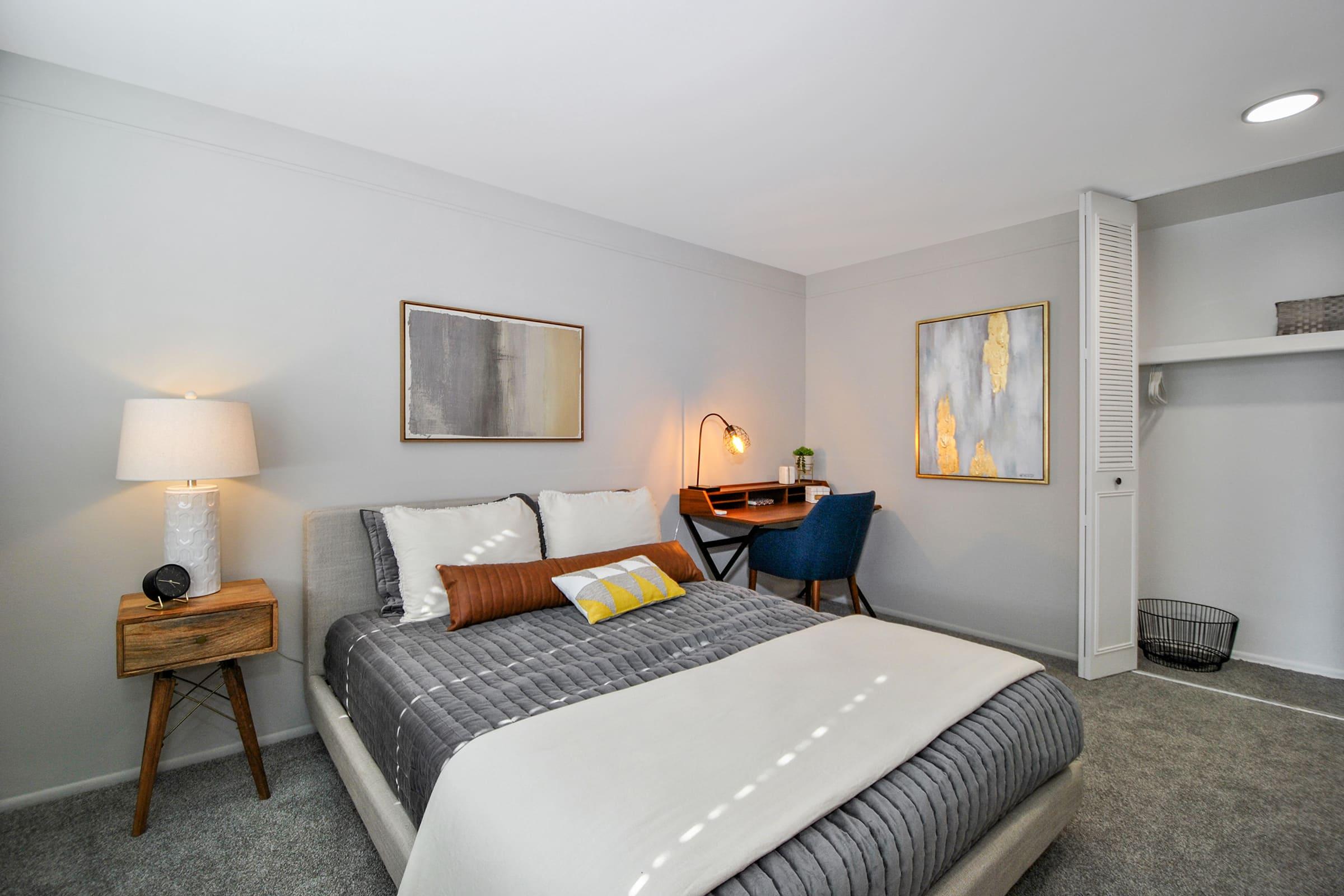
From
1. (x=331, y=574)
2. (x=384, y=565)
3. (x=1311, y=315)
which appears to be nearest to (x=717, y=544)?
(x=384, y=565)

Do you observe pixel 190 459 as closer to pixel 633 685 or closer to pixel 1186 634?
pixel 633 685

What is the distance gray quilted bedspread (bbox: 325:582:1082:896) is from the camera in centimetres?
120

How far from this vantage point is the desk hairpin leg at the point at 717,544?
13.1ft

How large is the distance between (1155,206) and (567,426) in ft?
10.8

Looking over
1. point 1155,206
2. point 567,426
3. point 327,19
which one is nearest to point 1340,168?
point 1155,206

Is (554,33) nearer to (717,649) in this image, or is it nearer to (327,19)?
(327,19)

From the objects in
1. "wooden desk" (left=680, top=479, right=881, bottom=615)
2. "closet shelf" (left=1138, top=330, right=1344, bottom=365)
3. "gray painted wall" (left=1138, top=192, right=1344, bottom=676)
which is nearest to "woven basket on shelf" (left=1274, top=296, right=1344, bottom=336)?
"closet shelf" (left=1138, top=330, right=1344, bottom=365)

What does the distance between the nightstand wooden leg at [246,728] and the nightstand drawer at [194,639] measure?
13cm

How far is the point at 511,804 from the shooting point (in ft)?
4.06

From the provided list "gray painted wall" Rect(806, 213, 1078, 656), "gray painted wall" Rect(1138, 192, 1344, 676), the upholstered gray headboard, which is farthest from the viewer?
"gray painted wall" Rect(806, 213, 1078, 656)

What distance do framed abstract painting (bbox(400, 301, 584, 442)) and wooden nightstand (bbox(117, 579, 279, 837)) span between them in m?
0.97

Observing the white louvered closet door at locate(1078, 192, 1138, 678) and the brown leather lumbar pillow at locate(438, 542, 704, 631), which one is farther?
the white louvered closet door at locate(1078, 192, 1138, 678)

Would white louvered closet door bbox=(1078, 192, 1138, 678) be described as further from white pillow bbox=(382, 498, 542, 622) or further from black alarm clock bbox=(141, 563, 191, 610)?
black alarm clock bbox=(141, 563, 191, 610)

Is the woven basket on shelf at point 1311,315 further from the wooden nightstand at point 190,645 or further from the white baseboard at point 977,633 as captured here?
the wooden nightstand at point 190,645
